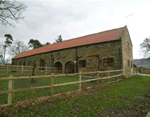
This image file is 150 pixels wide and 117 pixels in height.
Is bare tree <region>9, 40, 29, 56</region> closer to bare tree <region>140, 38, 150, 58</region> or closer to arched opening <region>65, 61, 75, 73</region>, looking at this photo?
arched opening <region>65, 61, 75, 73</region>

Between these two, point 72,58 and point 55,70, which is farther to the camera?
point 55,70

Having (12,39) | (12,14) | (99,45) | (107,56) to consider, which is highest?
(12,39)

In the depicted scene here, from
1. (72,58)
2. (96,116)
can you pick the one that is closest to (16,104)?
(96,116)

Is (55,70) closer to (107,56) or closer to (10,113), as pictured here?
(107,56)

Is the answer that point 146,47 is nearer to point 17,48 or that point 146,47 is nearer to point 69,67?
point 69,67

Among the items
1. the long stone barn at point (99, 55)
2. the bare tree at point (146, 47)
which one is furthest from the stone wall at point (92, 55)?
the bare tree at point (146, 47)

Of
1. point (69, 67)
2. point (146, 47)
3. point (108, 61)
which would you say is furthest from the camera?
point (146, 47)

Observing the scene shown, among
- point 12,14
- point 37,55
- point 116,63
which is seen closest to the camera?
point 12,14

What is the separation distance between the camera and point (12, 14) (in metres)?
9.20

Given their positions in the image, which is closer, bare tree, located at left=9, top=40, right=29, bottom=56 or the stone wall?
the stone wall

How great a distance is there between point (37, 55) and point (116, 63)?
17.7 metres

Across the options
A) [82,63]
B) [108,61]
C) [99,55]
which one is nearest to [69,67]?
[82,63]

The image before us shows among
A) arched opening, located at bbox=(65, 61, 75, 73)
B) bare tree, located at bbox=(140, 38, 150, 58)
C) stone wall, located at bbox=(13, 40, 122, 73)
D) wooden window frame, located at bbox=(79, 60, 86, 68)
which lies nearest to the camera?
stone wall, located at bbox=(13, 40, 122, 73)

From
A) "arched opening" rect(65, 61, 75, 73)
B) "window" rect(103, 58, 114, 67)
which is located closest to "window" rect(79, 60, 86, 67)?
"arched opening" rect(65, 61, 75, 73)
